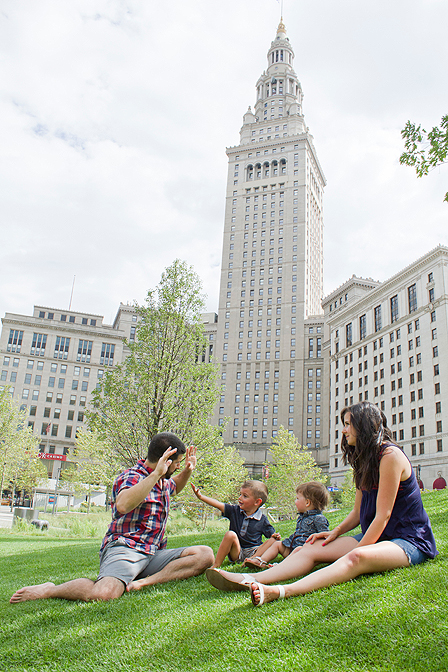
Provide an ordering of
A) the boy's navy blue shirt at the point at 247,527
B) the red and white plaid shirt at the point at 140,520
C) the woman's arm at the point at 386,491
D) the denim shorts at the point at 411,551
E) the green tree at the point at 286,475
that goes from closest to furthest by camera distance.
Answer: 1. the woman's arm at the point at 386,491
2. the denim shorts at the point at 411,551
3. the red and white plaid shirt at the point at 140,520
4. the boy's navy blue shirt at the point at 247,527
5. the green tree at the point at 286,475

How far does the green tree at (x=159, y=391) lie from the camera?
1762cm

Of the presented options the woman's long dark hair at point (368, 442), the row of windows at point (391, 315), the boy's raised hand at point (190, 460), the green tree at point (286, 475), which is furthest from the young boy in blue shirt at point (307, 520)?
the row of windows at point (391, 315)

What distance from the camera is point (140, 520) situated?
205 inches

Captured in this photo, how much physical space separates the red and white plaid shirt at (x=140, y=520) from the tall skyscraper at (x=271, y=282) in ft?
293

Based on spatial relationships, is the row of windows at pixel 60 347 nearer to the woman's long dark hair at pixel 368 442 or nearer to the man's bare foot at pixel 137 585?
the man's bare foot at pixel 137 585

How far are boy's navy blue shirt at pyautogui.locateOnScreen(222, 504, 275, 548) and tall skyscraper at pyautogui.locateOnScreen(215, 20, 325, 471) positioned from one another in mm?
88099

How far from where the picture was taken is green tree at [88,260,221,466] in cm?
1762

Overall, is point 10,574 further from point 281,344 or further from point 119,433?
point 281,344

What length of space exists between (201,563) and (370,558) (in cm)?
214

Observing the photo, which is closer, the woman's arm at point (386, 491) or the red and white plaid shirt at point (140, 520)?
the woman's arm at point (386, 491)

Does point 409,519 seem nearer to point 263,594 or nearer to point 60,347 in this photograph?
point 263,594

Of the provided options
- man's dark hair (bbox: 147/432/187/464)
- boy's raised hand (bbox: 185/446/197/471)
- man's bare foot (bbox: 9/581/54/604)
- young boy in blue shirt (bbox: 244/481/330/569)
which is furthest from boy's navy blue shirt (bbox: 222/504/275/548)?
man's bare foot (bbox: 9/581/54/604)

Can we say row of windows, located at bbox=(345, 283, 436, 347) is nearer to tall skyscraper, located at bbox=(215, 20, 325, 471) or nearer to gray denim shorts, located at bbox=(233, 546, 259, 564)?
tall skyscraper, located at bbox=(215, 20, 325, 471)

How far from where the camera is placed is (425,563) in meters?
4.48
